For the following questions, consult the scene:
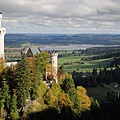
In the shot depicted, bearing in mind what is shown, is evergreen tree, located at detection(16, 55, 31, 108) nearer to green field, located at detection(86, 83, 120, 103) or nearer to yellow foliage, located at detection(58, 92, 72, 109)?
yellow foliage, located at detection(58, 92, 72, 109)

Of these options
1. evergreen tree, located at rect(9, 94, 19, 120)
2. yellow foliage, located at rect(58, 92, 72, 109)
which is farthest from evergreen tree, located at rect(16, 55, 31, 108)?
yellow foliage, located at rect(58, 92, 72, 109)

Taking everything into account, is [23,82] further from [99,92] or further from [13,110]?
[99,92]

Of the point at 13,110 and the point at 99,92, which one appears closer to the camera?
the point at 13,110

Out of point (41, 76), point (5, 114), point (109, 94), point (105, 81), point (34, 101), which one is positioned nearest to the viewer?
point (5, 114)

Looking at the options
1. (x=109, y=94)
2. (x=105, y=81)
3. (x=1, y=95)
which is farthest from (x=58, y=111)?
(x=105, y=81)

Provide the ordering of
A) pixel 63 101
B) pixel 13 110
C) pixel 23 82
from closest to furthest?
1. pixel 13 110
2. pixel 23 82
3. pixel 63 101

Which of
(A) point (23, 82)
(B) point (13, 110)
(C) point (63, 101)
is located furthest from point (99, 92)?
(B) point (13, 110)

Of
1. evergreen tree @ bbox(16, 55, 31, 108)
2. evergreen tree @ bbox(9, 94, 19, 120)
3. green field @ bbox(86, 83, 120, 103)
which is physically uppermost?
evergreen tree @ bbox(16, 55, 31, 108)

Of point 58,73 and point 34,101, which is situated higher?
point 58,73

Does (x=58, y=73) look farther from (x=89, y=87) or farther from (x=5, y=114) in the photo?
(x=89, y=87)

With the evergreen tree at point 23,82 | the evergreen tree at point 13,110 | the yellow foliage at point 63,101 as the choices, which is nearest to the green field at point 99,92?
the yellow foliage at point 63,101

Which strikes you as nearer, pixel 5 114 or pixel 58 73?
pixel 5 114
